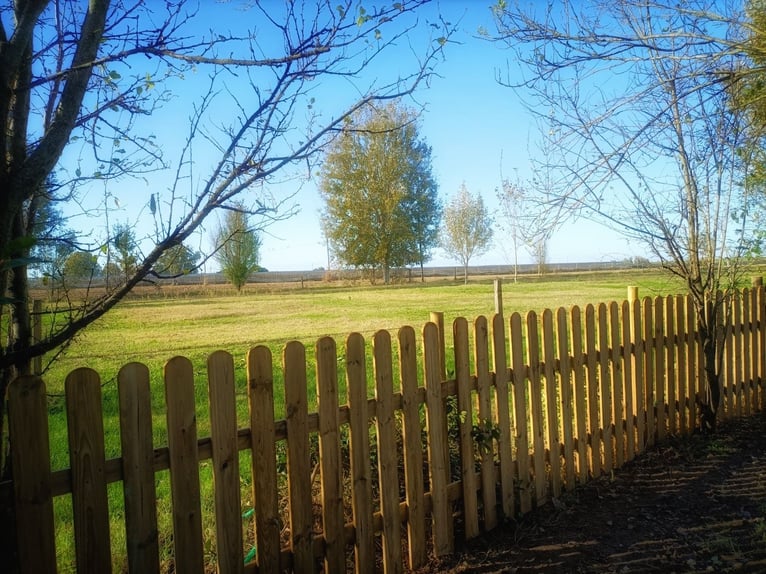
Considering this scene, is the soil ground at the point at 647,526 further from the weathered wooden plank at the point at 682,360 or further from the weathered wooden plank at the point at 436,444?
the weathered wooden plank at the point at 682,360

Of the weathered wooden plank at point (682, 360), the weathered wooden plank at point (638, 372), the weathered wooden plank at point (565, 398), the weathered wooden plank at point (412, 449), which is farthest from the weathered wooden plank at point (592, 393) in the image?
the weathered wooden plank at point (412, 449)

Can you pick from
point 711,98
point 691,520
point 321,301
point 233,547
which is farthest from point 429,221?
point 233,547

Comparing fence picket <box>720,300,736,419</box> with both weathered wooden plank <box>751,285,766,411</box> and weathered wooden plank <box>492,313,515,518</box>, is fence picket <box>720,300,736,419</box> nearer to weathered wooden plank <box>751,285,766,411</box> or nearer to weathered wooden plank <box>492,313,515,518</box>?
weathered wooden plank <box>751,285,766,411</box>

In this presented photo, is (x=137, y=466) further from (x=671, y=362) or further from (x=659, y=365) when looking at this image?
(x=671, y=362)

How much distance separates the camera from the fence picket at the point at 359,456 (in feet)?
8.82

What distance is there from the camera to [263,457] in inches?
93.1

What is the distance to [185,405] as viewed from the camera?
2141mm

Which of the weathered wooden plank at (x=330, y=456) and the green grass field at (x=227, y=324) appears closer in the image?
the weathered wooden plank at (x=330, y=456)

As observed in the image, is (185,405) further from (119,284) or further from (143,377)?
(119,284)

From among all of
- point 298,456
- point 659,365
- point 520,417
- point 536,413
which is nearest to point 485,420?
point 520,417

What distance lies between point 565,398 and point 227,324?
14.0 ft

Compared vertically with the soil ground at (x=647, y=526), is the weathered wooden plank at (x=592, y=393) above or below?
above

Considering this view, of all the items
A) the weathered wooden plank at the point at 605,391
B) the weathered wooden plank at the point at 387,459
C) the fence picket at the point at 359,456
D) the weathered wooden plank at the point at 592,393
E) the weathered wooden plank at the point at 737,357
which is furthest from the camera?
the weathered wooden plank at the point at 737,357

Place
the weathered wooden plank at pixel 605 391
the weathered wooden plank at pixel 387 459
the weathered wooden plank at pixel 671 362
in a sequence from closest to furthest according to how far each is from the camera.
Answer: the weathered wooden plank at pixel 387 459 → the weathered wooden plank at pixel 605 391 → the weathered wooden plank at pixel 671 362
